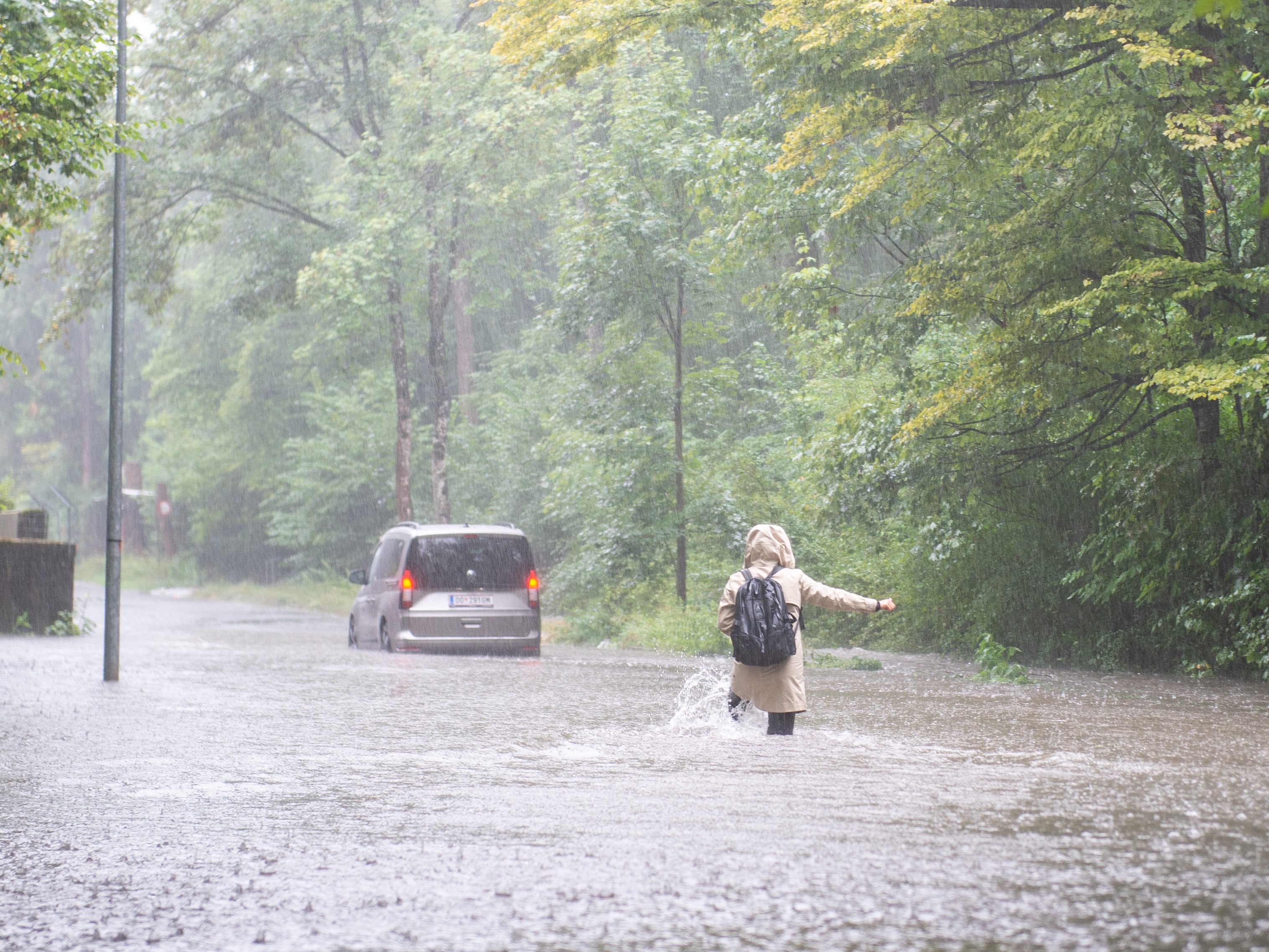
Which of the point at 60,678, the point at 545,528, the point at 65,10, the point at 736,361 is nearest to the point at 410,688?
the point at 60,678

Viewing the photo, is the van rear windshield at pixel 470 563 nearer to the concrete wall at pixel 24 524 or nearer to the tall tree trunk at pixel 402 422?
the concrete wall at pixel 24 524

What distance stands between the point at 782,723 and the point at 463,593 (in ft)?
30.0

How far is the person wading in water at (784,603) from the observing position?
29.3 ft

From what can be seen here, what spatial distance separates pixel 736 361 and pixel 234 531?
31321 mm

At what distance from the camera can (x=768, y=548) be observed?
9.08 metres

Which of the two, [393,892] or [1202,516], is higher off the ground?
[1202,516]

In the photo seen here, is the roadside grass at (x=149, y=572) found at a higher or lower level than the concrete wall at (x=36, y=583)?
lower

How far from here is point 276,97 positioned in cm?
3244

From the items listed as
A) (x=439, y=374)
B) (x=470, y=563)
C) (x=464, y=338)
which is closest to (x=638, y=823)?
(x=470, y=563)

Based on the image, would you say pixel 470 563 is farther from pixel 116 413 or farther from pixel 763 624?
pixel 763 624

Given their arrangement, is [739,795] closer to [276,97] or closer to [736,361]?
[736,361]

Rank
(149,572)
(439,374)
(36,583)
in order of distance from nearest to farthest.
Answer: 1. (36,583)
2. (439,374)
3. (149,572)

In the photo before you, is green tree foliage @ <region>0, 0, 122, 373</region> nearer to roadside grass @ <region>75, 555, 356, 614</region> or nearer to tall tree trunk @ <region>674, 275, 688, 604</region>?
tall tree trunk @ <region>674, 275, 688, 604</region>

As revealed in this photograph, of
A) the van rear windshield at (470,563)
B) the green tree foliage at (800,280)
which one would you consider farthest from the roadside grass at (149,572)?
the van rear windshield at (470,563)
